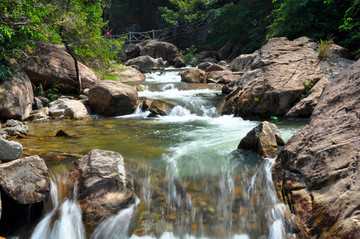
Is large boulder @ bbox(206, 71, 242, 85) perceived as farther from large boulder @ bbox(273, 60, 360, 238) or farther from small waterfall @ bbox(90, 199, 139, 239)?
small waterfall @ bbox(90, 199, 139, 239)

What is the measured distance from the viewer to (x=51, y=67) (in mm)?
9773

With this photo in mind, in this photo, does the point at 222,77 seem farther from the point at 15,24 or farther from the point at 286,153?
the point at 286,153

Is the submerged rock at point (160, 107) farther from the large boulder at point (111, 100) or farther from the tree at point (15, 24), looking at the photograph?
the tree at point (15, 24)

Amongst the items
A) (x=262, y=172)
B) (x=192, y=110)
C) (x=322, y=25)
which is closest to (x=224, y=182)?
(x=262, y=172)

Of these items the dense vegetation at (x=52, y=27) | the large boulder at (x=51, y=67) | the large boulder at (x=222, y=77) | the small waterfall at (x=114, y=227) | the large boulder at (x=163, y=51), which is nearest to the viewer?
the small waterfall at (x=114, y=227)

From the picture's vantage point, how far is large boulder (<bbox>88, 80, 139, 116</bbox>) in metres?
8.82

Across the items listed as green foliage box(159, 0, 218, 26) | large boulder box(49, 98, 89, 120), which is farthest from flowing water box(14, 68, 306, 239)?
green foliage box(159, 0, 218, 26)

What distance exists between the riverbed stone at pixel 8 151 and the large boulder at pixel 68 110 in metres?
4.59

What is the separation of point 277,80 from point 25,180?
6.74 metres

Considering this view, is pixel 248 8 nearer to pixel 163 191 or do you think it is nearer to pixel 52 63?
pixel 52 63

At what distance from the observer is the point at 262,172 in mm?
4098

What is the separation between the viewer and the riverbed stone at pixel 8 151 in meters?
3.85

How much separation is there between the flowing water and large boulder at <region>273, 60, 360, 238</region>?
30 centimetres

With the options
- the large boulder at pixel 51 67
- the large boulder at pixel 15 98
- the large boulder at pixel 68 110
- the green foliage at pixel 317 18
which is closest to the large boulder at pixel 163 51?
the green foliage at pixel 317 18
